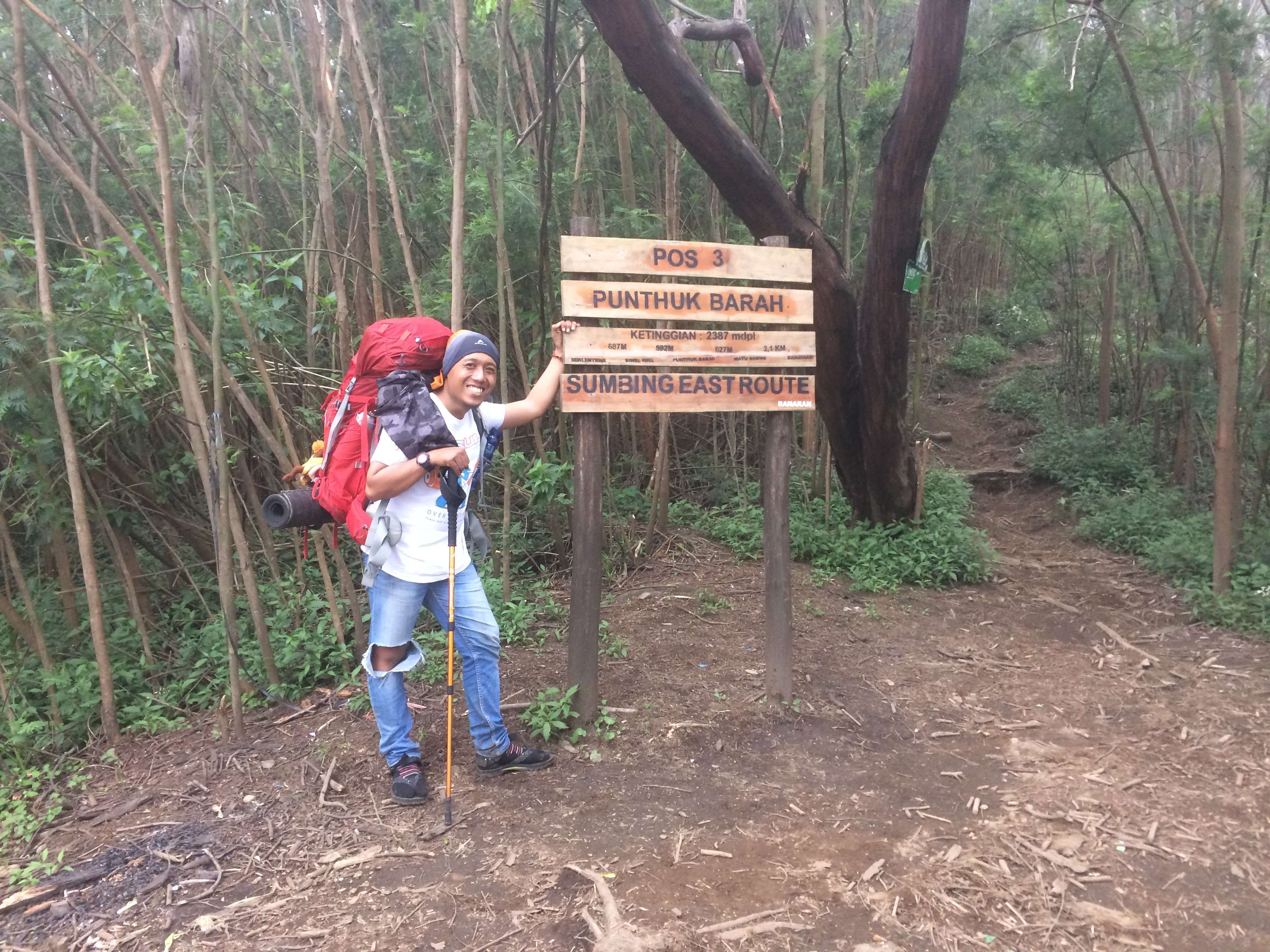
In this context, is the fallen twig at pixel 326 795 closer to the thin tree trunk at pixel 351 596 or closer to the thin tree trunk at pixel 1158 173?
the thin tree trunk at pixel 351 596

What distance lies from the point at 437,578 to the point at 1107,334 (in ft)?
29.5

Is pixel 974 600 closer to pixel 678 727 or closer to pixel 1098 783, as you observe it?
pixel 1098 783

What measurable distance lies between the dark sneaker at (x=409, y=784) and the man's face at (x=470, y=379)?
4.76 ft

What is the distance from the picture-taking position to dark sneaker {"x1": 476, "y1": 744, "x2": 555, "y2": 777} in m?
3.06

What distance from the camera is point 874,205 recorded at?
526 cm

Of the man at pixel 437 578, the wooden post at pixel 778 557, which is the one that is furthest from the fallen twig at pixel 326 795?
the wooden post at pixel 778 557

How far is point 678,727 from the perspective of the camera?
343 centimetres

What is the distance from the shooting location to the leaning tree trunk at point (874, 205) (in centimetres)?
440

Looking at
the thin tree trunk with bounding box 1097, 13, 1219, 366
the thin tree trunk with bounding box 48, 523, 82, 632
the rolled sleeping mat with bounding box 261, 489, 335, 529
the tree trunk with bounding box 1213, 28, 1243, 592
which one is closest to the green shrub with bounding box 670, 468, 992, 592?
the tree trunk with bounding box 1213, 28, 1243, 592

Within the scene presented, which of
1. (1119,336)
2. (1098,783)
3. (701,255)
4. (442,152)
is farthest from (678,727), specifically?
(1119,336)

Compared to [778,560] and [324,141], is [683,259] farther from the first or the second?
[324,141]

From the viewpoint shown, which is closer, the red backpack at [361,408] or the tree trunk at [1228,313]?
the red backpack at [361,408]

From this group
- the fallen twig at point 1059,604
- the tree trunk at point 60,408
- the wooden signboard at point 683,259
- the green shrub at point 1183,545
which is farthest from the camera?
the fallen twig at point 1059,604

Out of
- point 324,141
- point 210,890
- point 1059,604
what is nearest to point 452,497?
point 210,890
